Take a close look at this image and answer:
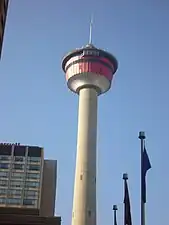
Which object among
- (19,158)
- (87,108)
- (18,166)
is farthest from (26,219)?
(18,166)

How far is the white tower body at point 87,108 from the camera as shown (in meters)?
95.3

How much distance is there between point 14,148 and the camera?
472 feet

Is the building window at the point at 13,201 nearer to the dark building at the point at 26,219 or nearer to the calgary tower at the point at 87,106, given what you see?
the calgary tower at the point at 87,106

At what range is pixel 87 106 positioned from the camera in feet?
341

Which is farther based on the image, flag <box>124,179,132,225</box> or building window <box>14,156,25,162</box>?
building window <box>14,156,25,162</box>

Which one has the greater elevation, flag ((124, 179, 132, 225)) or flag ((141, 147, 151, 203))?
flag ((141, 147, 151, 203))

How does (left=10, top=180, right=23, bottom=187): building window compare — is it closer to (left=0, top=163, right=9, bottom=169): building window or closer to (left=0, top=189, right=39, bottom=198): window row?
(left=0, top=189, right=39, bottom=198): window row

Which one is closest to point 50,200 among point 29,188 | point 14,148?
point 29,188

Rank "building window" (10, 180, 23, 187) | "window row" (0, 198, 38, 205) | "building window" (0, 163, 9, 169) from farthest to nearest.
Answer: "building window" (0, 163, 9, 169) → "building window" (10, 180, 23, 187) → "window row" (0, 198, 38, 205)

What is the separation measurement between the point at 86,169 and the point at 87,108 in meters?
15.0

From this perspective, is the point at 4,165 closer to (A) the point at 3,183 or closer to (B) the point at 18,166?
(B) the point at 18,166

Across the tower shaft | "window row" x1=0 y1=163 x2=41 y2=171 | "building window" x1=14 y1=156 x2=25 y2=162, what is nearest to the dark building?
the tower shaft

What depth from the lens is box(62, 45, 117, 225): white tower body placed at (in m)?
95.3

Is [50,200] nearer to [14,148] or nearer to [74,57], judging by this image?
[14,148]
